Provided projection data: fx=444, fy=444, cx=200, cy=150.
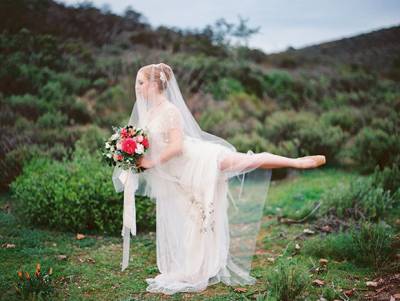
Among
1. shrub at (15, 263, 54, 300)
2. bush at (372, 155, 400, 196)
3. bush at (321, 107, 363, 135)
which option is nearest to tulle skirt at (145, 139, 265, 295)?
shrub at (15, 263, 54, 300)

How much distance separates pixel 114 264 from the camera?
4.77 metres

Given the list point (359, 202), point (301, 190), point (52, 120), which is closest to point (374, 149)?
point (301, 190)

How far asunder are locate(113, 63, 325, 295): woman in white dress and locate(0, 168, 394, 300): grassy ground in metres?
0.21

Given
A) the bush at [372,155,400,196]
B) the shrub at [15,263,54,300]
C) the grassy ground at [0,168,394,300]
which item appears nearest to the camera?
the shrub at [15,263,54,300]

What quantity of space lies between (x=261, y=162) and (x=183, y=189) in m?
0.83

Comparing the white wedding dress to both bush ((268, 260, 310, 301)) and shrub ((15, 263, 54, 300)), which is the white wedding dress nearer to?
bush ((268, 260, 310, 301))

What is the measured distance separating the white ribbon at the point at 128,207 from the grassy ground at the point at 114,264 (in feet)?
1.05

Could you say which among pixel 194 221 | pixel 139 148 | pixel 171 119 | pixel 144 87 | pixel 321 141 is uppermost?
pixel 144 87

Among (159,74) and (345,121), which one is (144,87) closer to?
(159,74)

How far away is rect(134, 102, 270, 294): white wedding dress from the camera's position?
4.27m

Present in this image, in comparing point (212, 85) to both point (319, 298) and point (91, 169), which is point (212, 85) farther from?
point (319, 298)

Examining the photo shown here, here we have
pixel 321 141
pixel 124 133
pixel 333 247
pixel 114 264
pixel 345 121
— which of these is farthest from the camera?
pixel 345 121

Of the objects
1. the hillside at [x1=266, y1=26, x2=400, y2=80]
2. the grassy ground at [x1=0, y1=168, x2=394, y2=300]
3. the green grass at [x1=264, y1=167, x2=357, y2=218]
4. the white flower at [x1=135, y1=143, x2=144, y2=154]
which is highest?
the hillside at [x1=266, y1=26, x2=400, y2=80]

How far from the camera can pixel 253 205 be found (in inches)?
183
